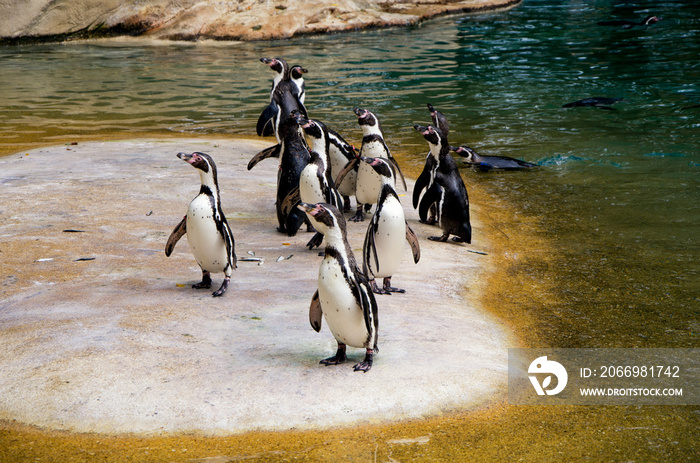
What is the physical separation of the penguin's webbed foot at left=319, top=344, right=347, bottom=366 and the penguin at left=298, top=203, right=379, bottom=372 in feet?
0.39

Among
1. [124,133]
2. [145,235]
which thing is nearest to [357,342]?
[145,235]

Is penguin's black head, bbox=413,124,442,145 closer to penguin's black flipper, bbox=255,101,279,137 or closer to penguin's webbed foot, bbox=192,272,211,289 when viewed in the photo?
penguin's webbed foot, bbox=192,272,211,289

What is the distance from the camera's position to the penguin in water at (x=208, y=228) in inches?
171

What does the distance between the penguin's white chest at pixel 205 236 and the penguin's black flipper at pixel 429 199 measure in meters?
2.66

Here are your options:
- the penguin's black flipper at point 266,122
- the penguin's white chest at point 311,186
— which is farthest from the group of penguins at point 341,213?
the penguin's black flipper at point 266,122

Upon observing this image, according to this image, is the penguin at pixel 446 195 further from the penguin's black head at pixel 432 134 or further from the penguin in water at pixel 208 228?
the penguin in water at pixel 208 228

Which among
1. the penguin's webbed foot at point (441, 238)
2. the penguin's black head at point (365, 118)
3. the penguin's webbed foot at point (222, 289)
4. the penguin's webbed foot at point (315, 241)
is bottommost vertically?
the penguin's webbed foot at point (441, 238)

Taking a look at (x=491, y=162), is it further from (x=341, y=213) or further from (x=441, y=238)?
(x=341, y=213)

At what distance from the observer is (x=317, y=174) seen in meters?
5.52

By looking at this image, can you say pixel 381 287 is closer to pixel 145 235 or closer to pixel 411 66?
pixel 145 235

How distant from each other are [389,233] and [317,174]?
1217 millimetres

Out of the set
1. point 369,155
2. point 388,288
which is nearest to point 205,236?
point 388,288

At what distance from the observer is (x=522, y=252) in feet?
20.0

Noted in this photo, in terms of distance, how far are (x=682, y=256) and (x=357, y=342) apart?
360 cm
